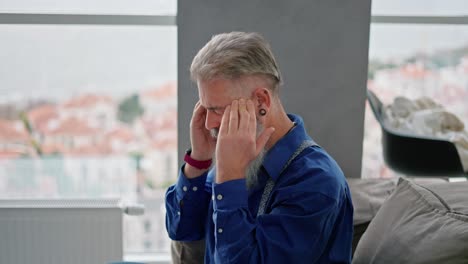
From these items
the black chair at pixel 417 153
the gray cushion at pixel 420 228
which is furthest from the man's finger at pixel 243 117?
the black chair at pixel 417 153

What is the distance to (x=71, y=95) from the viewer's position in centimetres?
299

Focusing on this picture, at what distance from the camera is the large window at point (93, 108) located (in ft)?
9.57

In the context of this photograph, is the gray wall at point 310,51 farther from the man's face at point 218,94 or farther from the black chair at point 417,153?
the man's face at point 218,94

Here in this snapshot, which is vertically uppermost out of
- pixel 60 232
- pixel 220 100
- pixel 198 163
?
pixel 220 100

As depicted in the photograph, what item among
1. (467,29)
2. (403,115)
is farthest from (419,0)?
(403,115)

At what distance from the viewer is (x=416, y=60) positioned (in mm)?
3154

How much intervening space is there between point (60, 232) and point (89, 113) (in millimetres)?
633

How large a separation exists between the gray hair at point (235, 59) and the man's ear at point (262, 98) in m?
0.04

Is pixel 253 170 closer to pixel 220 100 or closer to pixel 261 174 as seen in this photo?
pixel 261 174

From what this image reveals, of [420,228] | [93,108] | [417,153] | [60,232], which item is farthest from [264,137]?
[93,108]

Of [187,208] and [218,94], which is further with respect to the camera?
[187,208]

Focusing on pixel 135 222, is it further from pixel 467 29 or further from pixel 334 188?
pixel 467 29

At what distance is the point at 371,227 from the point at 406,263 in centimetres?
27

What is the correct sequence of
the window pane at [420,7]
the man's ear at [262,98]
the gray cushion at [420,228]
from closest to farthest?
1. the gray cushion at [420,228]
2. the man's ear at [262,98]
3. the window pane at [420,7]
